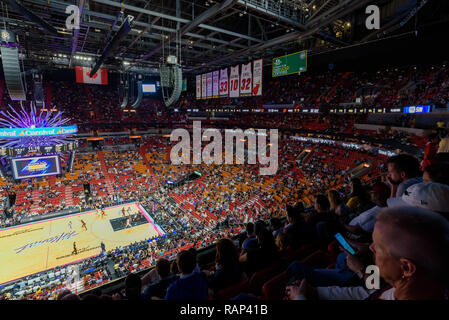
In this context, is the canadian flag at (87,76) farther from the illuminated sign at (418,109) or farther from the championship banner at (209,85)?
the illuminated sign at (418,109)

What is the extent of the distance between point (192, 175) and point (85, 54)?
1450cm

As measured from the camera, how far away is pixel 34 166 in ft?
54.6

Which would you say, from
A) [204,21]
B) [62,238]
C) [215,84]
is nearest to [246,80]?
[215,84]

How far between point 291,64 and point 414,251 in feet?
39.9

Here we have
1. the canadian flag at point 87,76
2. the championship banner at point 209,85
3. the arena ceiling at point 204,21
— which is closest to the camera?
the arena ceiling at point 204,21

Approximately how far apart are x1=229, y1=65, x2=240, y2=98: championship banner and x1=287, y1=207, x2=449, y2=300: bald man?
46.5 ft

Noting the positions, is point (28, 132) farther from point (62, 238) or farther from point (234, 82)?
point (234, 82)

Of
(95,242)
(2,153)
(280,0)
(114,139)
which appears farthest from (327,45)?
(114,139)

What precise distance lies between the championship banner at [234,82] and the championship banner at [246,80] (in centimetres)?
48

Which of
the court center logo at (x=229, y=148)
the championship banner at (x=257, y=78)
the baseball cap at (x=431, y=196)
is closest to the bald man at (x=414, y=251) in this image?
the baseball cap at (x=431, y=196)

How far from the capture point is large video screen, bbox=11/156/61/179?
53.3 feet

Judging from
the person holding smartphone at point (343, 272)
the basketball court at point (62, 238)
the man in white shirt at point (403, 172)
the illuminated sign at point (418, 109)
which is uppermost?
the illuminated sign at point (418, 109)

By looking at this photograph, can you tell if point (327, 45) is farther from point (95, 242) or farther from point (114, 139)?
point (114, 139)

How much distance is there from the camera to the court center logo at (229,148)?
2627 centimetres
